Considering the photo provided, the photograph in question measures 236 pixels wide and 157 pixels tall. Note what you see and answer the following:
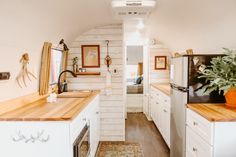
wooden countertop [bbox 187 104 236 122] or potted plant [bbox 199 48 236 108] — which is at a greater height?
potted plant [bbox 199 48 236 108]

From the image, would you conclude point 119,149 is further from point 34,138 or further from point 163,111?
point 34,138

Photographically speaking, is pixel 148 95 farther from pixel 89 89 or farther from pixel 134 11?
pixel 134 11

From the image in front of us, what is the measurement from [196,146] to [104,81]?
2.23 m

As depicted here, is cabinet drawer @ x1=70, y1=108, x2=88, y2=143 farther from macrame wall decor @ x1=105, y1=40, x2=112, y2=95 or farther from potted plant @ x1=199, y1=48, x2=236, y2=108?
macrame wall decor @ x1=105, y1=40, x2=112, y2=95

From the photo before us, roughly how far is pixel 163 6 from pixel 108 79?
174 cm

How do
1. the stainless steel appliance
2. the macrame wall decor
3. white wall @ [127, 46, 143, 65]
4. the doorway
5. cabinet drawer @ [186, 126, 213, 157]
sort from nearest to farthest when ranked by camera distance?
cabinet drawer @ [186, 126, 213, 157], the stainless steel appliance, the macrame wall decor, the doorway, white wall @ [127, 46, 143, 65]

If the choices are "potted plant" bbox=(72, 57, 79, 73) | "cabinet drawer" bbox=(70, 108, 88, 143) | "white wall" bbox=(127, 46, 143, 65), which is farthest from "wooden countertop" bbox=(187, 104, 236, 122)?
"white wall" bbox=(127, 46, 143, 65)

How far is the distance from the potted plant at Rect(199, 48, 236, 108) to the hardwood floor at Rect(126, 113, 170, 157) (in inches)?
64.9

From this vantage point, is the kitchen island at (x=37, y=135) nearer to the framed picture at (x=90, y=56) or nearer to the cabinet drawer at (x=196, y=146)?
the cabinet drawer at (x=196, y=146)

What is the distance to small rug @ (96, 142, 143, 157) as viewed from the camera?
3553 mm

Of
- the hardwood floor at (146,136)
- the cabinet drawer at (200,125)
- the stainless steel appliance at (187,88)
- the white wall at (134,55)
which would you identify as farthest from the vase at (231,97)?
the white wall at (134,55)

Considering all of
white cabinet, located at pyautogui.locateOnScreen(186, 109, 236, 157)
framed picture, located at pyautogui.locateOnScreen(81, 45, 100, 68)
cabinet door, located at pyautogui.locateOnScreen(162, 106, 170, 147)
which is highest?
framed picture, located at pyautogui.locateOnScreen(81, 45, 100, 68)

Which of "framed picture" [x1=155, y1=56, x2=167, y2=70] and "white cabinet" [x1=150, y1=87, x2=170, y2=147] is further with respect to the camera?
"framed picture" [x1=155, y1=56, x2=167, y2=70]

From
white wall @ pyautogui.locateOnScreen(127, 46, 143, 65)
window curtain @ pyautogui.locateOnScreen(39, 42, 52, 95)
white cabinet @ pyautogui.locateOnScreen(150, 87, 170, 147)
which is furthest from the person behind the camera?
white wall @ pyautogui.locateOnScreen(127, 46, 143, 65)
